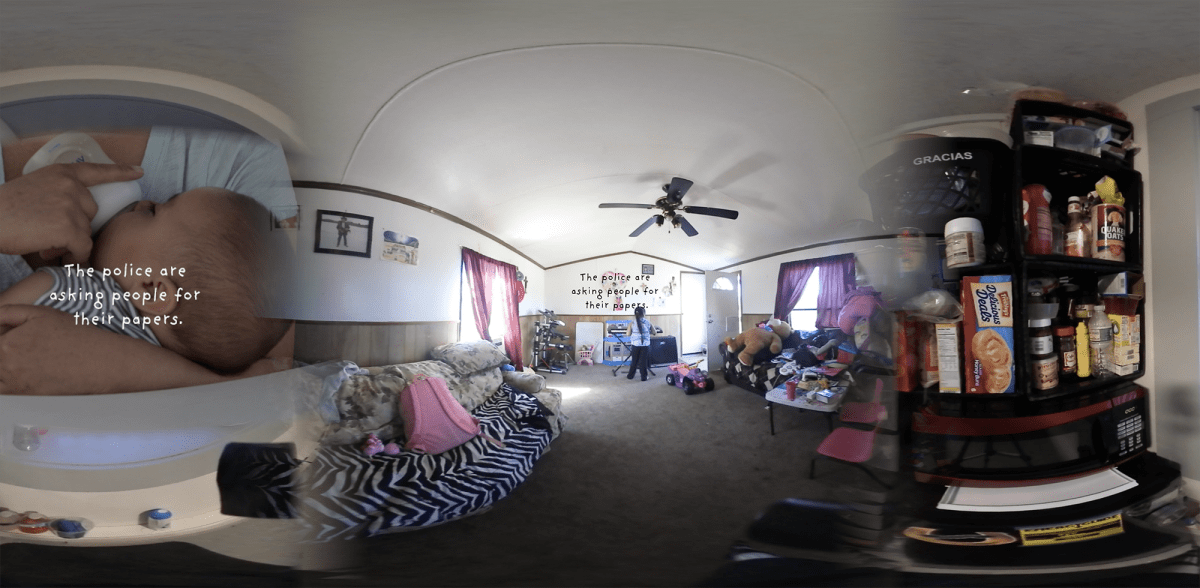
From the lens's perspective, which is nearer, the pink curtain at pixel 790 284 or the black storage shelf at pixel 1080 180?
the pink curtain at pixel 790 284

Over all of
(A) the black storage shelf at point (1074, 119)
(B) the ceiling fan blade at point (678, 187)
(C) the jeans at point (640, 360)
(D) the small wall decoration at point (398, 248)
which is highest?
(A) the black storage shelf at point (1074, 119)

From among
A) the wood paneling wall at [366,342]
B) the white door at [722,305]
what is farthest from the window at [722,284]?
the wood paneling wall at [366,342]

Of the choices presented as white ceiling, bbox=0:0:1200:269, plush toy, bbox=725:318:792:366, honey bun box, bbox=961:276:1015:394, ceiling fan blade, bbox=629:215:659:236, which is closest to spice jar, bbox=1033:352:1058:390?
honey bun box, bbox=961:276:1015:394

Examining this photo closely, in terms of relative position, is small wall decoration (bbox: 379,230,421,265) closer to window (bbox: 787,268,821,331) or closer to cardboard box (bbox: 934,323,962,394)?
window (bbox: 787,268,821,331)

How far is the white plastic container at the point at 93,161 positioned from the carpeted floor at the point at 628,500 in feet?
2.06

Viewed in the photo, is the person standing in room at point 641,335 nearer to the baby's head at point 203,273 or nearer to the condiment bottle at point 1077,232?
the baby's head at point 203,273

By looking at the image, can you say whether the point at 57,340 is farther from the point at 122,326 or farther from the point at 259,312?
the point at 259,312

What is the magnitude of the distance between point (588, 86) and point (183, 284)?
0.65m

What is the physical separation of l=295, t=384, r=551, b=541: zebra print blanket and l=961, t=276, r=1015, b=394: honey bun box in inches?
32.1

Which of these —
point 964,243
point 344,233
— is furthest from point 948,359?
point 344,233

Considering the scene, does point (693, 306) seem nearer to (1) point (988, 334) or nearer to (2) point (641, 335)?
(2) point (641, 335)

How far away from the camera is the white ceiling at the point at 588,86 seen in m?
0.51

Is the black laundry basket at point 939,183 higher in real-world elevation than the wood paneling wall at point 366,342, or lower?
higher

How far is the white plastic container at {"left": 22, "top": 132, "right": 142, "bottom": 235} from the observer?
527mm
